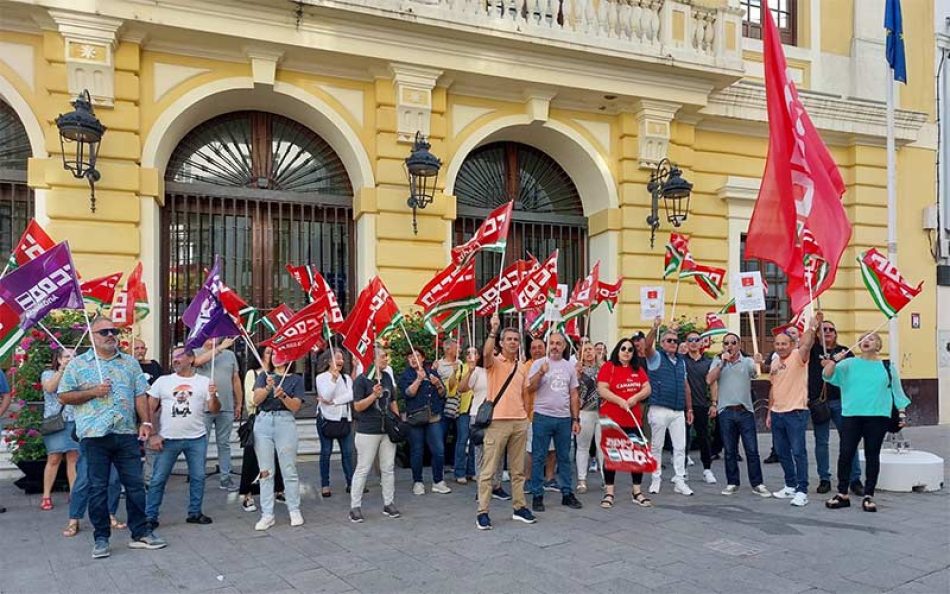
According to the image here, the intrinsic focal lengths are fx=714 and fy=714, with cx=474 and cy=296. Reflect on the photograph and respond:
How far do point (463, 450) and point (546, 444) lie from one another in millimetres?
1715

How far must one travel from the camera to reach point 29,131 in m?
9.45

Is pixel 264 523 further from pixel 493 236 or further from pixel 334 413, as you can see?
pixel 493 236

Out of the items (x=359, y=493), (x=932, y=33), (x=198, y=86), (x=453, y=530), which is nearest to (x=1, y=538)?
(x=359, y=493)

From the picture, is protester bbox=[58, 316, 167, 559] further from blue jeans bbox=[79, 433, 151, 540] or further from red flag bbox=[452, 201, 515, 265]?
red flag bbox=[452, 201, 515, 265]

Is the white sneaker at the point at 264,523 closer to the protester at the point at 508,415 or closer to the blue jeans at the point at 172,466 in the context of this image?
the blue jeans at the point at 172,466

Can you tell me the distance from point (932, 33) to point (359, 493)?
1503cm

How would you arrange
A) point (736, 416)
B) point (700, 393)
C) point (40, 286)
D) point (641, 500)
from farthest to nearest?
1. point (700, 393)
2. point (736, 416)
3. point (641, 500)
4. point (40, 286)

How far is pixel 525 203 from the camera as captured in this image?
1305 centimetres

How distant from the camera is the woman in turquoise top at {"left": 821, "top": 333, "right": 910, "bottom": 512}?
709 cm

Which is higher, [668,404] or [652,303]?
[652,303]

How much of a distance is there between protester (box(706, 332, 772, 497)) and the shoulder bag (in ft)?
9.13

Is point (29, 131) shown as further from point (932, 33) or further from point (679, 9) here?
point (932, 33)

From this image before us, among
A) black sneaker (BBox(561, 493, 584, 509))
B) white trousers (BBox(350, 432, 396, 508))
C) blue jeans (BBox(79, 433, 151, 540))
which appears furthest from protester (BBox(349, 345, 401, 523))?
blue jeans (BBox(79, 433, 151, 540))

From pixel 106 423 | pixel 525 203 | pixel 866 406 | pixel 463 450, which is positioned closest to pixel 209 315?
pixel 106 423
